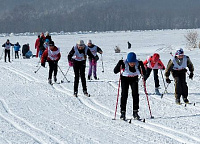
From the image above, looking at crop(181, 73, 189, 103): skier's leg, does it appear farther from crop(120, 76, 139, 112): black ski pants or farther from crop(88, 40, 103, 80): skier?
crop(88, 40, 103, 80): skier

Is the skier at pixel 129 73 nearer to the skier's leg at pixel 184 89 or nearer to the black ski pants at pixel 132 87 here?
the black ski pants at pixel 132 87

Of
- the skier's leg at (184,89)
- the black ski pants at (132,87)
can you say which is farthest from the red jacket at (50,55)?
the black ski pants at (132,87)

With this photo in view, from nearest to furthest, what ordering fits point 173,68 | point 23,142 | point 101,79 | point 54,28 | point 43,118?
point 23,142 → point 43,118 → point 173,68 → point 101,79 → point 54,28

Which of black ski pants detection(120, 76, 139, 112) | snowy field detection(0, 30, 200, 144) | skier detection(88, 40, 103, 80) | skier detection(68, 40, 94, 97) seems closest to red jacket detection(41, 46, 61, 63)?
snowy field detection(0, 30, 200, 144)

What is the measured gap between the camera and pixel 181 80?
10.5 m

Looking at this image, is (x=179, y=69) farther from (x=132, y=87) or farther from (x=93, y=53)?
(x=93, y=53)

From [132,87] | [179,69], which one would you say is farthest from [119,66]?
[179,69]

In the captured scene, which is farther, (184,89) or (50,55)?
(50,55)

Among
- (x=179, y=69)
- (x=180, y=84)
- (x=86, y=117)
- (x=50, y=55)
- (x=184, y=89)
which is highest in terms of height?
(x=50, y=55)

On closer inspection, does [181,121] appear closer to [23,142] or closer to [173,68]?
[173,68]

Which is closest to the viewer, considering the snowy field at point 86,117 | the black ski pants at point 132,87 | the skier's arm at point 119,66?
the snowy field at point 86,117

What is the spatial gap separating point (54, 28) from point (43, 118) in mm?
174685

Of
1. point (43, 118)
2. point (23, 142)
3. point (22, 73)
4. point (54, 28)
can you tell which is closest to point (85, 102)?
point (43, 118)

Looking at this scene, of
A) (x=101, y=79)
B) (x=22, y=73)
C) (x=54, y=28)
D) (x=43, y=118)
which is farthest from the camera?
(x=54, y=28)
